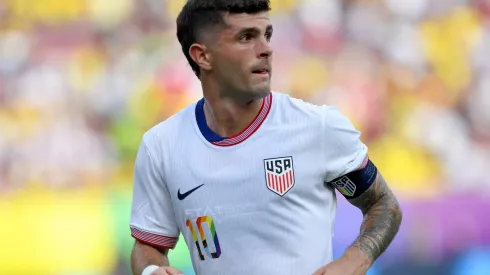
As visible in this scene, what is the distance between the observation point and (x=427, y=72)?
27.6 ft

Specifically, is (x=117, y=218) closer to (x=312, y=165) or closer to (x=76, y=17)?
(x=76, y=17)

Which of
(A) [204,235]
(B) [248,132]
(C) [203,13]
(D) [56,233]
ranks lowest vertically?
(D) [56,233]

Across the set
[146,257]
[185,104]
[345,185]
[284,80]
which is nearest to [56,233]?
[185,104]

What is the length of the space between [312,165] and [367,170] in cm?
21

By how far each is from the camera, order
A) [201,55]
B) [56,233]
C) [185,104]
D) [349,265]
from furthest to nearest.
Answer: [185,104], [56,233], [201,55], [349,265]

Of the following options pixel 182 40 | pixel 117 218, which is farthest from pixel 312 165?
pixel 117 218

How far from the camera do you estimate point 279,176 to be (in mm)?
3027

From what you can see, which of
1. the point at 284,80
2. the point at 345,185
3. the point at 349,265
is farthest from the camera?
the point at 284,80

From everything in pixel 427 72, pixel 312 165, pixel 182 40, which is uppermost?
pixel 182 40

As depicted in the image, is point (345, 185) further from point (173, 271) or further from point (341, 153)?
point (173, 271)

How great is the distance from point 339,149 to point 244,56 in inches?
17.6

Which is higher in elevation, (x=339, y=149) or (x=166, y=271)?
(x=339, y=149)

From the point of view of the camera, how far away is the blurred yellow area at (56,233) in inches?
295

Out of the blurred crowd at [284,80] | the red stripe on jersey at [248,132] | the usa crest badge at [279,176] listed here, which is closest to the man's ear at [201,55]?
the red stripe on jersey at [248,132]
